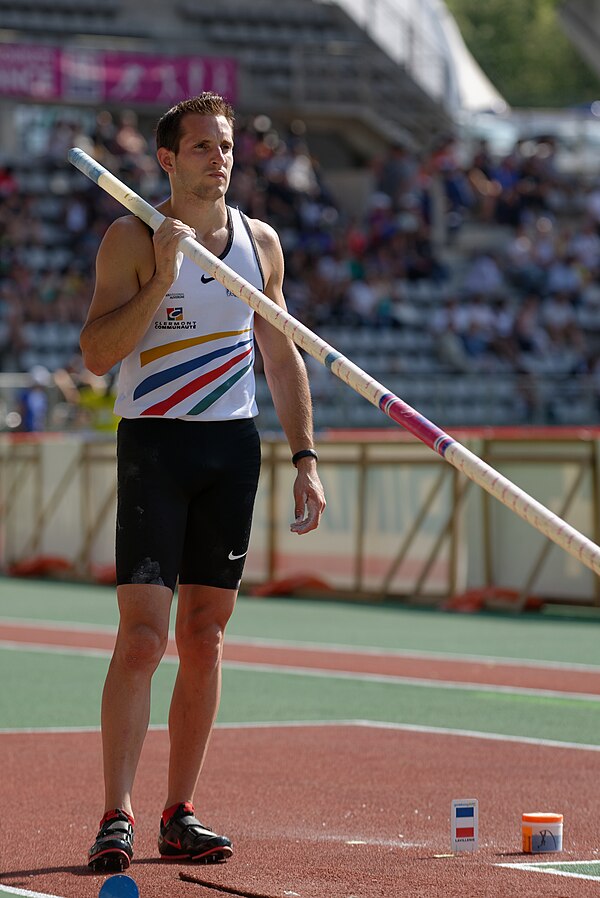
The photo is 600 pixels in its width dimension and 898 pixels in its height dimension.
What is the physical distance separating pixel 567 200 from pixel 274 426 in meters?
12.0

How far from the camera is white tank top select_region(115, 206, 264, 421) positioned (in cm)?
571

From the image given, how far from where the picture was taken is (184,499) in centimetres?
575

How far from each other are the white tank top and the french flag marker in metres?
1.46

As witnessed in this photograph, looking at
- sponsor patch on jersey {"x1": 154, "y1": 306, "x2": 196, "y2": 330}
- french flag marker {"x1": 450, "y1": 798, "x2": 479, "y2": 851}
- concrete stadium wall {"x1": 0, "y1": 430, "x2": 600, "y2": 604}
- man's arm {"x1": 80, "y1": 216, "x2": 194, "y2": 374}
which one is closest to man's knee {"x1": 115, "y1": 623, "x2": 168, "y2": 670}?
man's arm {"x1": 80, "y1": 216, "x2": 194, "y2": 374}

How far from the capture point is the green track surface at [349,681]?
9.46 m

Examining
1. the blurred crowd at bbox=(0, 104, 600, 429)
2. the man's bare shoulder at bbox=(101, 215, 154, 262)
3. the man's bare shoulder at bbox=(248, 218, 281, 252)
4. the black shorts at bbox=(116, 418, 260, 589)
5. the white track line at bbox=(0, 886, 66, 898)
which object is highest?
the blurred crowd at bbox=(0, 104, 600, 429)

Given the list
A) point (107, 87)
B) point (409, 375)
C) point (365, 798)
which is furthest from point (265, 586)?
point (107, 87)

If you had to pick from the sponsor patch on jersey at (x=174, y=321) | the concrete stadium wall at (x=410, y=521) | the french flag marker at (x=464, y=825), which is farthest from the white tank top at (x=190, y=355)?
the concrete stadium wall at (x=410, y=521)

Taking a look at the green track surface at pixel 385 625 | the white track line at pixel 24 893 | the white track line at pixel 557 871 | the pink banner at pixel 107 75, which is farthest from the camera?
the pink banner at pixel 107 75

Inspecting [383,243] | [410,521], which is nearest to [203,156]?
[410,521]

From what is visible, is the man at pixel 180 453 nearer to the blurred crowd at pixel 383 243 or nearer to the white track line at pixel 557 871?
the white track line at pixel 557 871

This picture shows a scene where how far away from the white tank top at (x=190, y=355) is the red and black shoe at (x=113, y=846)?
1283mm

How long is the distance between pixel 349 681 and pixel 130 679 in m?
5.52

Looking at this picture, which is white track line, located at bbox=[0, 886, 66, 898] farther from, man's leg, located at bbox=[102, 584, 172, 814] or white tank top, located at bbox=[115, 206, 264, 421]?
white tank top, located at bbox=[115, 206, 264, 421]
